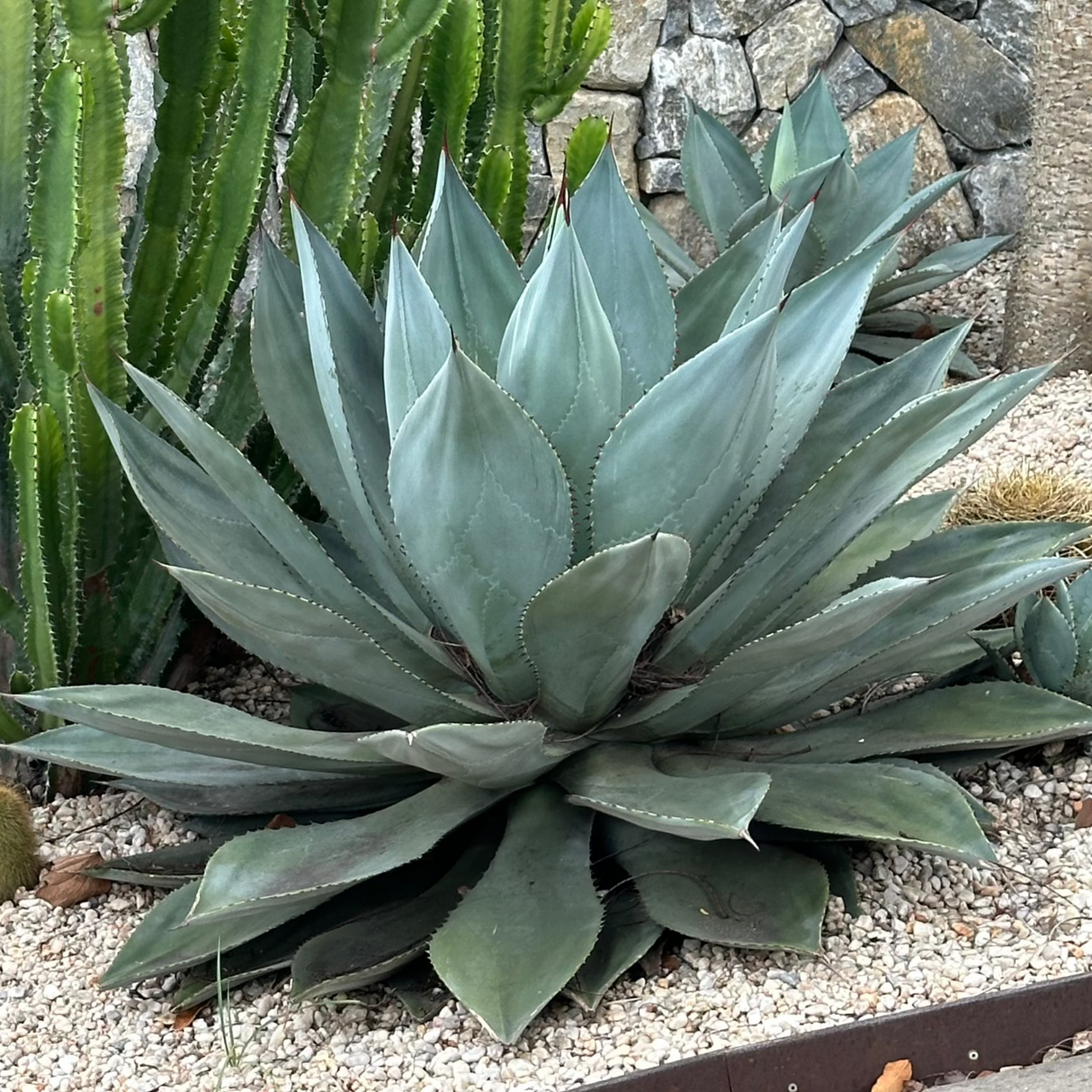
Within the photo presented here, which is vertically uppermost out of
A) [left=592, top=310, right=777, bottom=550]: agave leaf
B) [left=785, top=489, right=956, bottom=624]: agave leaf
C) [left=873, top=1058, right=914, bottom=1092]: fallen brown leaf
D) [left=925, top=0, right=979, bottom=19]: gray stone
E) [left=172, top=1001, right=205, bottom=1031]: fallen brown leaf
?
[left=925, top=0, right=979, bottom=19]: gray stone

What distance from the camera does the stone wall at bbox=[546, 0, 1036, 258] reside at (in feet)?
17.1

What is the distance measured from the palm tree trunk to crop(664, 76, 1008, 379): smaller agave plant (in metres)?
0.17

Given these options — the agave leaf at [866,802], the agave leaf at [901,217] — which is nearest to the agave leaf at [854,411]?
the agave leaf at [866,802]

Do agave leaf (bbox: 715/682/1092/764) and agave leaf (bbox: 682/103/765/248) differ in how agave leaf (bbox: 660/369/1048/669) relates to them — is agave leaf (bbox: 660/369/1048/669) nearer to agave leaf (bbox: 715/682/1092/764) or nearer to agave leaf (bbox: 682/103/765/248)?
agave leaf (bbox: 715/682/1092/764)

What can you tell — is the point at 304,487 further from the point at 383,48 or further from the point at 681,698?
the point at 681,698

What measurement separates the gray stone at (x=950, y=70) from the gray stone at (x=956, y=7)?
4 centimetres

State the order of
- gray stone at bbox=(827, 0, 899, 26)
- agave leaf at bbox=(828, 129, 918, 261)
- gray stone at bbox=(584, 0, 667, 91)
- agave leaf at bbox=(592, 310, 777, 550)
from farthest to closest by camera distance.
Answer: gray stone at bbox=(827, 0, 899, 26), gray stone at bbox=(584, 0, 667, 91), agave leaf at bbox=(828, 129, 918, 261), agave leaf at bbox=(592, 310, 777, 550)

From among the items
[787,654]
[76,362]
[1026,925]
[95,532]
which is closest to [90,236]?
[76,362]

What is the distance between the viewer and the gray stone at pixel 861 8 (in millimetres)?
5266

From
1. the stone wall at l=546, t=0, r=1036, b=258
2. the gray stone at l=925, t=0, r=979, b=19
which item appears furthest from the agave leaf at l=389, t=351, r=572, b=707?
the gray stone at l=925, t=0, r=979, b=19

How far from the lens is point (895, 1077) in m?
1.41

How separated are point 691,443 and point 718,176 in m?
2.52

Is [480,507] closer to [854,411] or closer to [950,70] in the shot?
[854,411]

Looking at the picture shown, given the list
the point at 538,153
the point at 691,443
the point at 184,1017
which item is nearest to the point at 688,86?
the point at 538,153
